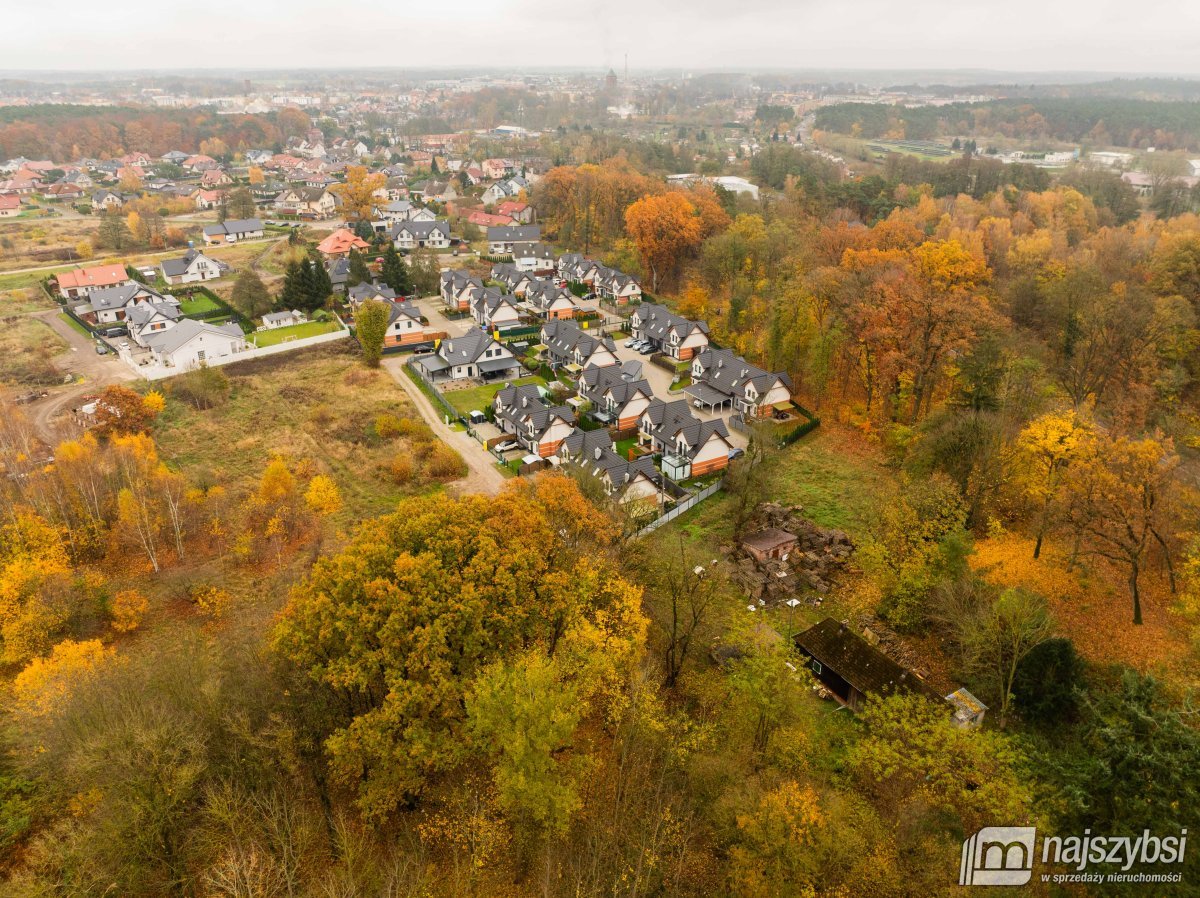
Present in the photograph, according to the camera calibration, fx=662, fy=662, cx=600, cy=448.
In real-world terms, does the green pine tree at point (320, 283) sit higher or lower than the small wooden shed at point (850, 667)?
higher

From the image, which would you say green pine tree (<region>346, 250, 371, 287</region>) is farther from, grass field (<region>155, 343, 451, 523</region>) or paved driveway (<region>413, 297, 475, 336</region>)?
grass field (<region>155, 343, 451, 523</region>)

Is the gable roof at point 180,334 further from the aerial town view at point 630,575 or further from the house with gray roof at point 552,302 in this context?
the house with gray roof at point 552,302

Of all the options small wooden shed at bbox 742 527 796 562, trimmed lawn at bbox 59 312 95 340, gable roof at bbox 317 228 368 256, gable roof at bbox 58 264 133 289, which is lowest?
small wooden shed at bbox 742 527 796 562

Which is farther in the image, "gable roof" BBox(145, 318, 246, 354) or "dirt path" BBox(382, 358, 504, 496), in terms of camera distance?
"gable roof" BBox(145, 318, 246, 354)

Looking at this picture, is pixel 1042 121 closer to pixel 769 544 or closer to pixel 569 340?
pixel 569 340

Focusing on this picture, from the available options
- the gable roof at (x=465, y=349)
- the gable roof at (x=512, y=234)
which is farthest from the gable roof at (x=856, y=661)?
the gable roof at (x=512, y=234)

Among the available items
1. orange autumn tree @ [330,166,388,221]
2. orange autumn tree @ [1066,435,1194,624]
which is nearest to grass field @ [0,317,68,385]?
orange autumn tree @ [330,166,388,221]
